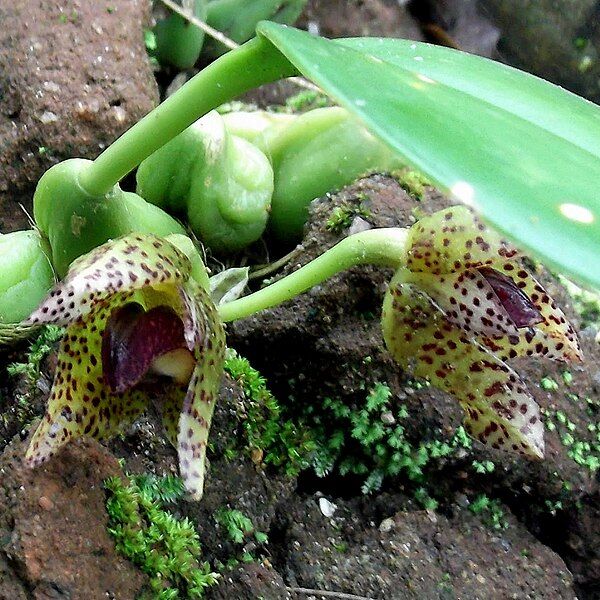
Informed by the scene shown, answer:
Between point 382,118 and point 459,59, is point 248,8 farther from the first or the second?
point 382,118

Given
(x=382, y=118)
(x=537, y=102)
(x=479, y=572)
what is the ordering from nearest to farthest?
(x=382, y=118) < (x=537, y=102) < (x=479, y=572)

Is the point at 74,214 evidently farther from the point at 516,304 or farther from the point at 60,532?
the point at 516,304

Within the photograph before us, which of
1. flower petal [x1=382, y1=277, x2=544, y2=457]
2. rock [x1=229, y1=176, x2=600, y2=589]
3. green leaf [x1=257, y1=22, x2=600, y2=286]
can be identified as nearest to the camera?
green leaf [x1=257, y1=22, x2=600, y2=286]

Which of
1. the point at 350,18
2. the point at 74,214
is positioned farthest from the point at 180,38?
the point at 350,18

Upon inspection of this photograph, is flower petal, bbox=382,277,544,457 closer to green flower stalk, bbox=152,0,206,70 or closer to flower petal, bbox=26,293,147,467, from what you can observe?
flower petal, bbox=26,293,147,467

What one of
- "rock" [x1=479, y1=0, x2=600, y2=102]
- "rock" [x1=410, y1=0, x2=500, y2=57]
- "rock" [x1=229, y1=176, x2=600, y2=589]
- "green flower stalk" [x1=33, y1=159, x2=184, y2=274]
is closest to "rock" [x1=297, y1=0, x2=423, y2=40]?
"rock" [x1=410, y1=0, x2=500, y2=57]

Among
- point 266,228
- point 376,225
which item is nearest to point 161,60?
point 266,228

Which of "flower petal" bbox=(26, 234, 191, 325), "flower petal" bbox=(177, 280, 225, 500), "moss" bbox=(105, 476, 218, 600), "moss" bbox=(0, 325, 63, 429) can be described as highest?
"flower petal" bbox=(26, 234, 191, 325)
